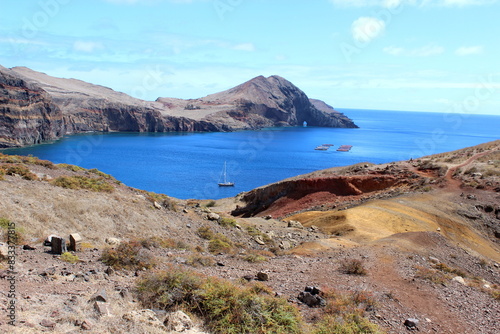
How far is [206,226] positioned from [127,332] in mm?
12609

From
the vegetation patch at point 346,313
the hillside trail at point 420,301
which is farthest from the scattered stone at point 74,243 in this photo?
the hillside trail at point 420,301

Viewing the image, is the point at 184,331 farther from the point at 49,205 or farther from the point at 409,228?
the point at 409,228

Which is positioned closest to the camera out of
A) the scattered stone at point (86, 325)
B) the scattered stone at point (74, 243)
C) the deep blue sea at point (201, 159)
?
the scattered stone at point (86, 325)

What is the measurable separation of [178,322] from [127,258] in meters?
3.97

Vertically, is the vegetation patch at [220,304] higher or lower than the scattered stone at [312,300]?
higher

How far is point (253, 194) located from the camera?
45.3 meters

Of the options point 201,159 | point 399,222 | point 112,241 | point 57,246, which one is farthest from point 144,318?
point 201,159

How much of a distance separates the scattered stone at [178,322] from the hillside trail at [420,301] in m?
5.44

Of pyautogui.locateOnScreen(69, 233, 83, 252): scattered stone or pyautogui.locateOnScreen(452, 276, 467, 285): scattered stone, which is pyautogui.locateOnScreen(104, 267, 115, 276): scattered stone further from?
pyautogui.locateOnScreen(452, 276, 467, 285): scattered stone

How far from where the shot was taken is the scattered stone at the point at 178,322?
752 cm

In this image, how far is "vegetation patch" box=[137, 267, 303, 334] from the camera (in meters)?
8.00

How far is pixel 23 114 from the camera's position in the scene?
115000 mm

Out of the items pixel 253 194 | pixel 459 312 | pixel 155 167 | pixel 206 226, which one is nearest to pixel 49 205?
pixel 206 226

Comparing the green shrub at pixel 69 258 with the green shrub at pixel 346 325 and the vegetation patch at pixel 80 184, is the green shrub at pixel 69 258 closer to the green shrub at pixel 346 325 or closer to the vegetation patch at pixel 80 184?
the green shrub at pixel 346 325
